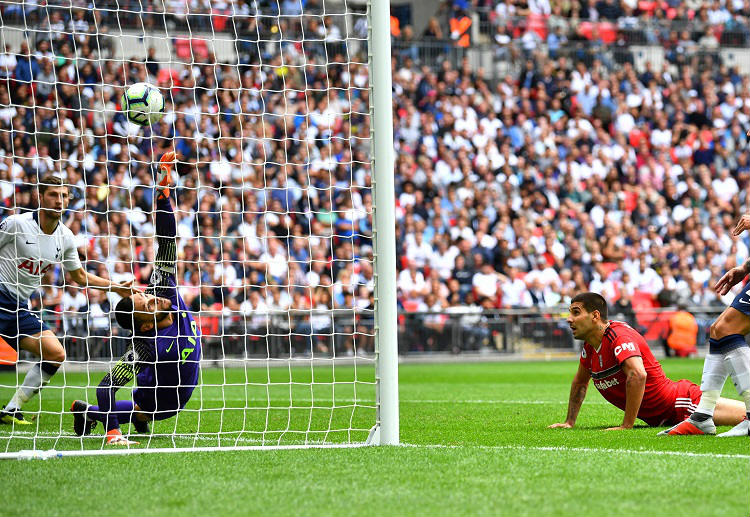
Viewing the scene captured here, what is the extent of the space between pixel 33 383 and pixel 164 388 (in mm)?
1846

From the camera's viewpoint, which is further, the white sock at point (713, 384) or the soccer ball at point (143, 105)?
the soccer ball at point (143, 105)

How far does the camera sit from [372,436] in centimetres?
711

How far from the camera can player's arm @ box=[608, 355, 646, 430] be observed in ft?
25.6

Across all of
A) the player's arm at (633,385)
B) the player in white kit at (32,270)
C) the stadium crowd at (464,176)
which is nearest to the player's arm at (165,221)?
the player in white kit at (32,270)

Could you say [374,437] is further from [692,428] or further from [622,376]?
[692,428]

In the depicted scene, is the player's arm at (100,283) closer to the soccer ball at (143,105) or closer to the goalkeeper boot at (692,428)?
the soccer ball at (143,105)

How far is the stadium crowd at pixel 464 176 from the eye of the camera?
1891cm

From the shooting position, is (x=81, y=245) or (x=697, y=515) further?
(x=81, y=245)

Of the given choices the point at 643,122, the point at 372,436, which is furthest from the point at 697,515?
the point at 643,122

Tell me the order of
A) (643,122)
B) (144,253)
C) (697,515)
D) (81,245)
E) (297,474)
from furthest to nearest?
(643,122), (144,253), (81,245), (297,474), (697,515)

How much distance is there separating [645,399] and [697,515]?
3839 millimetres

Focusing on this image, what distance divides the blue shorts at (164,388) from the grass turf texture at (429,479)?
101 cm

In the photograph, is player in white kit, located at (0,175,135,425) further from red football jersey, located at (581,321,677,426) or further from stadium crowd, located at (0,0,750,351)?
stadium crowd, located at (0,0,750,351)

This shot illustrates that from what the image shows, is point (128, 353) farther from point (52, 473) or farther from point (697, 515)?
point (697, 515)
